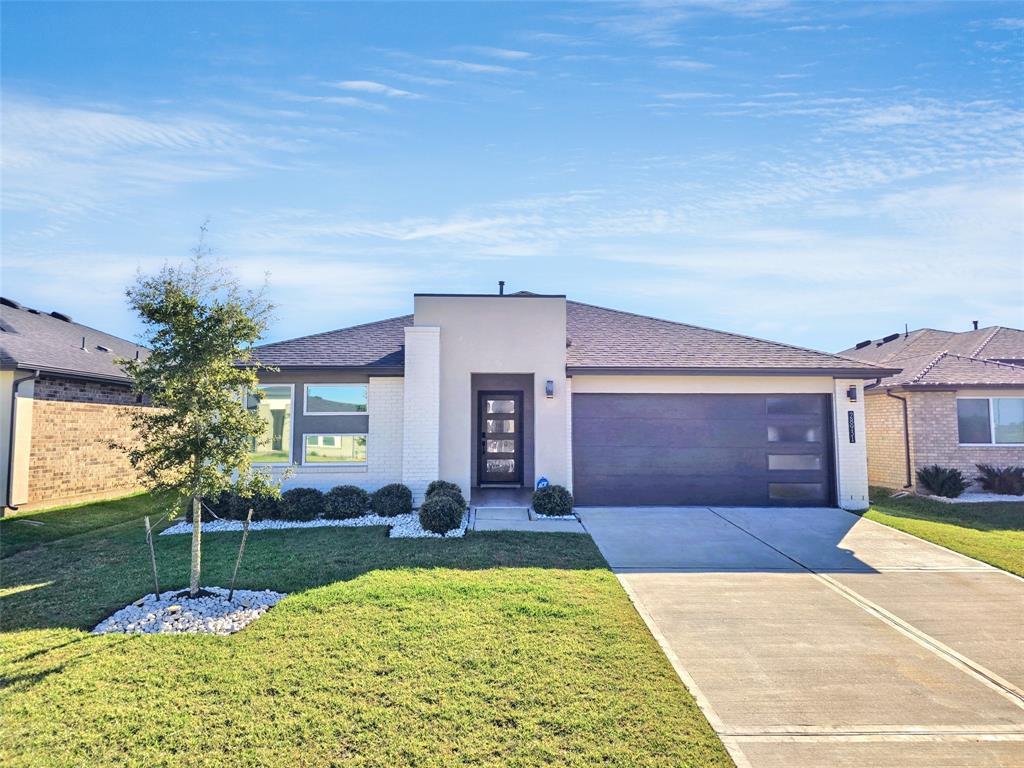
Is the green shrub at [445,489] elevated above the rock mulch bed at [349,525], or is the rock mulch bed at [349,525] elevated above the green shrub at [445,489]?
the green shrub at [445,489]

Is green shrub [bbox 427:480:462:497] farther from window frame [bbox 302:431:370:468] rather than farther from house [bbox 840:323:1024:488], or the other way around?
house [bbox 840:323:1024:488]

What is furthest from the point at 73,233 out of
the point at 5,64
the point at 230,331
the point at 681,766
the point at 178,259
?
the point at 681,766

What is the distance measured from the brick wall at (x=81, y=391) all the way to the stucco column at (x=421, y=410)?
5.34 metres

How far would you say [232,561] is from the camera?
7078 millimetres

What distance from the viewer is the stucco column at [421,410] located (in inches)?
418

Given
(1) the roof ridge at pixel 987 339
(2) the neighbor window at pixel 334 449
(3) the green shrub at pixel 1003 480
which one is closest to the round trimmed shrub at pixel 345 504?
(2) the neighbor window at pixel 334 449

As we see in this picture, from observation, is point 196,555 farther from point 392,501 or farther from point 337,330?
point 337,330

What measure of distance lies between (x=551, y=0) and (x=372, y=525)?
932 cm

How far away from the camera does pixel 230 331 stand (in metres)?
5.77

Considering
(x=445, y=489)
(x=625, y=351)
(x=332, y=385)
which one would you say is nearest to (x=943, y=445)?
(x=625, y=351)

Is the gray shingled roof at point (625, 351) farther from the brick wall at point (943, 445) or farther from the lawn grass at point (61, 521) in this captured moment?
the lawn grass at point (61, 521)

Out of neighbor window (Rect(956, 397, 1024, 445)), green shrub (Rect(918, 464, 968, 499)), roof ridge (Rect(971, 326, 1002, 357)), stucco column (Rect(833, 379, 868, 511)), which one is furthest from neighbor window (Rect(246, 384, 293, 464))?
roof ridge (Rect(971, 326, 1002, 357))

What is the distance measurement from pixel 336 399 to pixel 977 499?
49.4ft

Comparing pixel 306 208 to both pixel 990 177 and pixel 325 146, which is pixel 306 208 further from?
pixel 990 177
